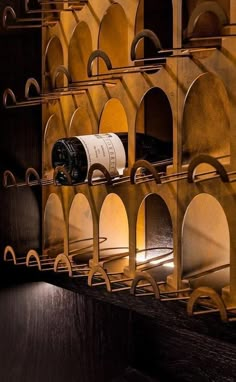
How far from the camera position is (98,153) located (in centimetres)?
101

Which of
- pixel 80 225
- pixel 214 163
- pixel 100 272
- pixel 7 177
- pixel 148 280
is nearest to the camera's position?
pixel 214 163

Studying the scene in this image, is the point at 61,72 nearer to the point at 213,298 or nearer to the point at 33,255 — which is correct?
Answer: the point at 33,255

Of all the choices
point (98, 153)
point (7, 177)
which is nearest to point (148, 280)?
point (98, 153)

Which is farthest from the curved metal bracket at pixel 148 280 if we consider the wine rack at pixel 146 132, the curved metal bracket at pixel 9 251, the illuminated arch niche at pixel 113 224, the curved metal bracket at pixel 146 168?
the curved metal bracket at pixel 9 251

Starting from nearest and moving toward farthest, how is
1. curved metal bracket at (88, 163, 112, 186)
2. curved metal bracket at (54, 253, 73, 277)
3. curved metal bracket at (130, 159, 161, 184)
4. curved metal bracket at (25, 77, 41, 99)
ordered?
curved metal bracket at (130, 159, 161, 184), curved metal bracket at (88, 163, 112, 186), curved metal bracket at (54, 253, 73, 277), curved metal bracket at (25, 77, 41, 99)

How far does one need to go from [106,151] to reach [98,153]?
0.04 ft

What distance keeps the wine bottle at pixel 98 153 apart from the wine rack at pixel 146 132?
0.02 metres

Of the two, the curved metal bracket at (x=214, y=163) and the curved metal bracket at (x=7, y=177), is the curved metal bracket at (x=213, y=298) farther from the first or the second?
the curved metal bracket at (x=7, y=177)

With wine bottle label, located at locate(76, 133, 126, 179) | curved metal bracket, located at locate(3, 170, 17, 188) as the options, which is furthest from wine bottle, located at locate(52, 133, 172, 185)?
curved metal bracket, located at locate(3, 170, 17, 188)

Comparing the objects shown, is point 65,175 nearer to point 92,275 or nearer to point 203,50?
point 92,275

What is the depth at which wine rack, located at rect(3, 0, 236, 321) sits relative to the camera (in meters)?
0.85

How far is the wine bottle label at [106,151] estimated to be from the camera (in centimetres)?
101

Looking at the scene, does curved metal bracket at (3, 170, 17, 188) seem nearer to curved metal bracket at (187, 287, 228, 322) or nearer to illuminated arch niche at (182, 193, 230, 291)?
illuminated arch niche at (182, 193, 230, 291)

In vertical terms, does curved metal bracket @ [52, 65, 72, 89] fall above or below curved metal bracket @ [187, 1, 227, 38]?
below
